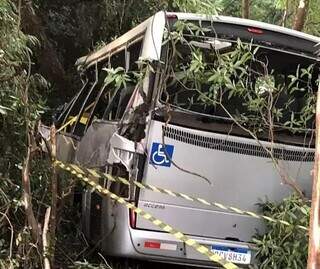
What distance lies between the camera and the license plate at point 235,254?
523cm

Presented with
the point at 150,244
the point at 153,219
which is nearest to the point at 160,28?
the point at 153,219

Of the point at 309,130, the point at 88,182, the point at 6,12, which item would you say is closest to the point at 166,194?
the point at 88,182

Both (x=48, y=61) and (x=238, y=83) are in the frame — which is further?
(x=48, y=61)

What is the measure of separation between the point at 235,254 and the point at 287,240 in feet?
1.46

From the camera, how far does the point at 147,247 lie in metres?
5.07

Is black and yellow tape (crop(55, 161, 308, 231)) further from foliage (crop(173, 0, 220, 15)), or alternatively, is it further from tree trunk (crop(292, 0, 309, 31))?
tree trunk (crop(292, 0, 309, 31))

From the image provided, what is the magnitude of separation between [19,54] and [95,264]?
193 centimetres

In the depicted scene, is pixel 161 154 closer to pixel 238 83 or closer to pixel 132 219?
pixel 132 219

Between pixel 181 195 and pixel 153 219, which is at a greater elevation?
pixel 181 195

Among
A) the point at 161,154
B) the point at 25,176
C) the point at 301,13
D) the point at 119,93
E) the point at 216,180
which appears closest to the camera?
the point at 25,176

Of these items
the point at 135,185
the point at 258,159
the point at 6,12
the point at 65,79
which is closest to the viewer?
the point at 135,185

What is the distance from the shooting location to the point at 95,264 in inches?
219

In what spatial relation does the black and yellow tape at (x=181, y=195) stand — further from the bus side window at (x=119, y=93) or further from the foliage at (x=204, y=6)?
the foliage at (x=204, y=6)

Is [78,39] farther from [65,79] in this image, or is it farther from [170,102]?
[170,102]
